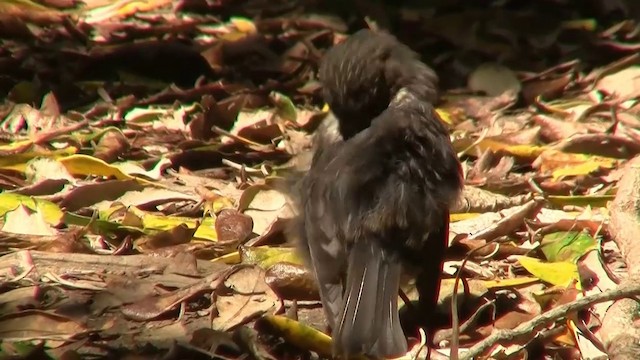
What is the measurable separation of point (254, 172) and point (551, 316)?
2390 millimetres

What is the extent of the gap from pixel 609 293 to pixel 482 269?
3.04 ft

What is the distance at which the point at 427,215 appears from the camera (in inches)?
160

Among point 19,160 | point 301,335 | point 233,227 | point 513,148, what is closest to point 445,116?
point 513,148

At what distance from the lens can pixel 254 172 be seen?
18.9 ft

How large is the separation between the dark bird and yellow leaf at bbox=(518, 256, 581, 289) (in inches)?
18.7

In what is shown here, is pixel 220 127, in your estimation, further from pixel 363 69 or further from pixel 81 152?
pixel 363 69

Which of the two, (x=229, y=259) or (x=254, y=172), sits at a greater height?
(x=229, y=259)

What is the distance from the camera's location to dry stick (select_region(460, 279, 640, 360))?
356cm

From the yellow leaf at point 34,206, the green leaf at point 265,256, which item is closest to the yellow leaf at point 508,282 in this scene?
the green leaf at point 265,256

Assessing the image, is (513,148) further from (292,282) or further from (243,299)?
(243,299)

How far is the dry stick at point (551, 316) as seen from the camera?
3559 millimetres

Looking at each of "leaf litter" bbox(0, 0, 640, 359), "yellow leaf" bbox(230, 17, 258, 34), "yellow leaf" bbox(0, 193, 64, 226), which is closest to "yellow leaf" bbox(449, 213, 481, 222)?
"leaf litter" bbox(0, 0, 640, 359)

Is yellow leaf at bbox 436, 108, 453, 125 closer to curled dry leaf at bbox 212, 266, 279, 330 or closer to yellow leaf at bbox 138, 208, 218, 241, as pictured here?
yellow leaf at bbox 138, 208, 218, 241

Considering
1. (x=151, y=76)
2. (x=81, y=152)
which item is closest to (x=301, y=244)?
(x=81, y=152)
